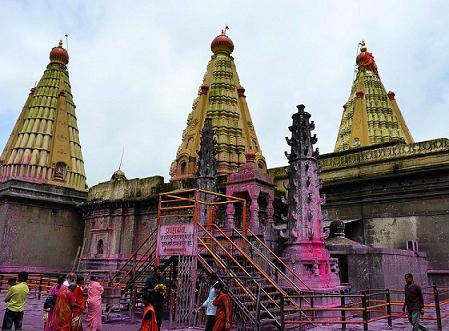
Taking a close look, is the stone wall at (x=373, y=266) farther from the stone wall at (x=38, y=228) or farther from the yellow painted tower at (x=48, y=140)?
the yellow painted tower at (x=48, y=140)

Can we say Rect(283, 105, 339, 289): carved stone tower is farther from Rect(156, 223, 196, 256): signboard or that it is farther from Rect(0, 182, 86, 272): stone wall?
Rect(0, 182, 86, 272): stone wall

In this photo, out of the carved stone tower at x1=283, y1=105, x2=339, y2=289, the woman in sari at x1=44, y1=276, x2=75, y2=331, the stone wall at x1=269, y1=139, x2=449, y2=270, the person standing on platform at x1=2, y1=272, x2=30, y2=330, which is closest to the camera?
the woman in sari at x1=44, y1=276, x2=75, y2=331

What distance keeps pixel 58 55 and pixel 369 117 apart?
24.6 meters

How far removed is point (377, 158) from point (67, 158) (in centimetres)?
2048

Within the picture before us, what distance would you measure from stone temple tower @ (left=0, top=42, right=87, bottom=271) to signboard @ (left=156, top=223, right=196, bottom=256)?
53.8 ft

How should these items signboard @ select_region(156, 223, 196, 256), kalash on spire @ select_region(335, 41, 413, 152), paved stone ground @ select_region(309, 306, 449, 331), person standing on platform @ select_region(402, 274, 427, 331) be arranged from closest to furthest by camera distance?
person standing on platform @ select_region(402, 274, 427, 331) → paved stone ground @ select_region(309, 306, 449, 331) → signboard @ select_region(156, 223, 196, 256) → kalash on spire @ select_region(335, 41, 413, 152)

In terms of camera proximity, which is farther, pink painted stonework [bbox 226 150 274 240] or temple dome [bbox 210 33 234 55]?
temple dome [bbox 210 33 234 55]

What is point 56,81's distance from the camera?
32438 mm

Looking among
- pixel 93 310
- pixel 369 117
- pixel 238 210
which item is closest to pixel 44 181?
pixel 238 210

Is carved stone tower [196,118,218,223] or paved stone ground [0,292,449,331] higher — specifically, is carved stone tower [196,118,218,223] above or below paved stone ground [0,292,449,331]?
above

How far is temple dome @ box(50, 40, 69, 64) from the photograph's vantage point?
1324 inches

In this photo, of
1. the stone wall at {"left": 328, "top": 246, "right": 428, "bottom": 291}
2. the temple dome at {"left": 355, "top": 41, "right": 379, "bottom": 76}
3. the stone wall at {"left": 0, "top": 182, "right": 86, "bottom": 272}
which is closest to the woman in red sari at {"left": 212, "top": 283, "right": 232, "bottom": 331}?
the stone wall at {"left": 328, "top": 246, "right": 428, "bottom": 291}

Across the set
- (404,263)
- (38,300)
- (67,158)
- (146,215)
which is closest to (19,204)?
(67,158)

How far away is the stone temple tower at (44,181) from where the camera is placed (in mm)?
24969
